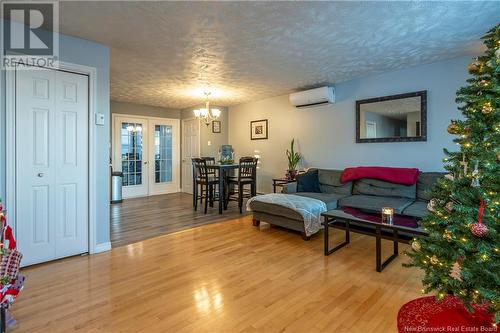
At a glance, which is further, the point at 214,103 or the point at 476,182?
the point at 214,103

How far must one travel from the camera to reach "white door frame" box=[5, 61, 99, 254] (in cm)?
240

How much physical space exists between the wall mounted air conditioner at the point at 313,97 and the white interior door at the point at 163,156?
11.6ft

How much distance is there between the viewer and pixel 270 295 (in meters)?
2.09

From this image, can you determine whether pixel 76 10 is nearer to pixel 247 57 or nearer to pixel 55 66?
pixel 55 66

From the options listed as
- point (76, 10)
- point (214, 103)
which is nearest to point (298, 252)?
point (76, 10)

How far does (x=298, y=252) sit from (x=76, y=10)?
3065 mm

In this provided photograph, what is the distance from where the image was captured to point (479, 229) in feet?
4.42

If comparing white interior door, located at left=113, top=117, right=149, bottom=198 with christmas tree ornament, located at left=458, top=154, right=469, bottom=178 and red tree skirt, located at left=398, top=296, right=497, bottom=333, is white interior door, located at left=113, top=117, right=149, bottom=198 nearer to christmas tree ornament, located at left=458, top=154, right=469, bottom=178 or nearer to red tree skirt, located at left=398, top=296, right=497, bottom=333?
red tree skirt, located at left=398, top=296, right=497, bottom=333

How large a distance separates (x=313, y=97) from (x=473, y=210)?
12.2 feet

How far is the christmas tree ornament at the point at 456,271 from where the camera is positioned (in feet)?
4.63

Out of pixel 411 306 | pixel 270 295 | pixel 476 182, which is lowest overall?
pixel 270 295

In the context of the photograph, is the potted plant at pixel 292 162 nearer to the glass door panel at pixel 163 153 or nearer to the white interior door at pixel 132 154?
the glass door panel at pixel 163 153

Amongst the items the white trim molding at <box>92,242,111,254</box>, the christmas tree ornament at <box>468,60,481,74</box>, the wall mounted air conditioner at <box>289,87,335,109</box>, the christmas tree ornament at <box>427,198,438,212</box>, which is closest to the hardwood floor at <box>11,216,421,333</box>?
the white trim molding at <box>92,242,111,254</box>

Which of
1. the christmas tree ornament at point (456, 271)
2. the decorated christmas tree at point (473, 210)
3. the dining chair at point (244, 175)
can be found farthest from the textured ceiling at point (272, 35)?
the christmas tree ornament at point (456, 271)
